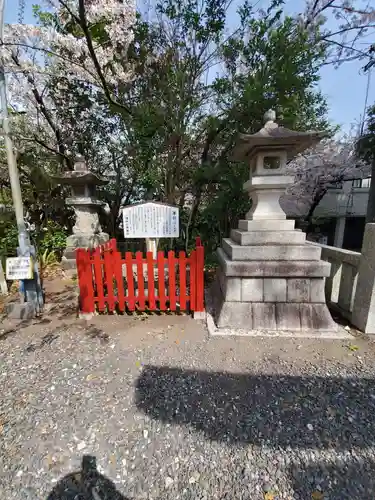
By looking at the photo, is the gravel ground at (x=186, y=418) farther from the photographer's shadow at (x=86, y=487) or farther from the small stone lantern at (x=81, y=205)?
the small stone lantern at (x=81, y=205)

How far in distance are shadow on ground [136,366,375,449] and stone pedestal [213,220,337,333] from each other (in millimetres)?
834

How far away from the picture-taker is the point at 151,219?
392 cm

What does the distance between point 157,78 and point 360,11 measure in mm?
5471

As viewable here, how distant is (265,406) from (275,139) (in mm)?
2858

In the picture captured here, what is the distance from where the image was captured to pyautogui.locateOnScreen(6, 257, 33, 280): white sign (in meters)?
3.16

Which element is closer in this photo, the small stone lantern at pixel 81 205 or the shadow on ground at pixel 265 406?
the shadow on ground at pixel 265 406

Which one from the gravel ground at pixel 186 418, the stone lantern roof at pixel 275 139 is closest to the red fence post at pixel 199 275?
the gravel ground at pixel 186 418

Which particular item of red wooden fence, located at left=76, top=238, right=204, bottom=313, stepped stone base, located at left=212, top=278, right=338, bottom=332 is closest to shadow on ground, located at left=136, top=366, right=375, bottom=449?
stepped stone base, located at left=212, top=278, right=338, bottom=332

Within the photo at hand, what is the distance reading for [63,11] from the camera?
514cm

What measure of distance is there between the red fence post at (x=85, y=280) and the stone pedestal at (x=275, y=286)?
186cm

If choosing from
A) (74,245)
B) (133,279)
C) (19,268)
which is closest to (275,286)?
(133,279)

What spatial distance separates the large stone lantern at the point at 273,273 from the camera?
9.43 feet

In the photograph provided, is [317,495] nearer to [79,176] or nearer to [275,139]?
[275,139]

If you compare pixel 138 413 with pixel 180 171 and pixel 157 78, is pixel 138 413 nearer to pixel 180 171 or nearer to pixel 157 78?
pixel 180 171
